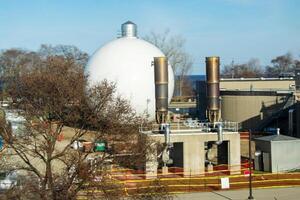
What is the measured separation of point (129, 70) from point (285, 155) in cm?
1531

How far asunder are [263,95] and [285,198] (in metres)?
28.5

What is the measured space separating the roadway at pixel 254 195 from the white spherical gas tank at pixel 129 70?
1428 centimetres

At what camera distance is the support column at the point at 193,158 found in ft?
108

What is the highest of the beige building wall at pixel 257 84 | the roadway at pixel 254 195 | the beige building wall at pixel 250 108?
the beige building wall at pixel 257 84

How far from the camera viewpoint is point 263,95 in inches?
2125

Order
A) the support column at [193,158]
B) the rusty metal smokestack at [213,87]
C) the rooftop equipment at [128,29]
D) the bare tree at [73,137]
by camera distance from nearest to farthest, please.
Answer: the bare tree at [73,137] < the support column at [193,158] < the rusty metal smokestack at [213,87] < the rooftop equipment at [128,29]

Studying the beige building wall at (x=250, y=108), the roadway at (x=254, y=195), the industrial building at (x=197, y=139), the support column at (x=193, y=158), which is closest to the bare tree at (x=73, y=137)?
the roadway at (x=254, y=195)

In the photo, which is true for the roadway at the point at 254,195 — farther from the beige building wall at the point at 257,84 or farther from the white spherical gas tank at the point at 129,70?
the beige building wall at the point at 257,84

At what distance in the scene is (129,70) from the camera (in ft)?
141

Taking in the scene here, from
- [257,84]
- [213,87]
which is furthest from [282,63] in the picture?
[213,87]


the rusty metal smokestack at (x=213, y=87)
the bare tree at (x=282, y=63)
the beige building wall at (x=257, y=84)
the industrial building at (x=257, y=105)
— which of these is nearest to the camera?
the rusty metal smokestack at (x=213, y=87)

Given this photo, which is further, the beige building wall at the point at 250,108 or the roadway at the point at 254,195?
the beige building wall at the point at 250,108

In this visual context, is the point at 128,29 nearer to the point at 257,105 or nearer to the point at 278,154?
the point at 257,105

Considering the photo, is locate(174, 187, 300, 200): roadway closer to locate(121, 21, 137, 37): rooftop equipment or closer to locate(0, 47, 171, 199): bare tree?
locate(0, 47, 171, 199): bare tree
